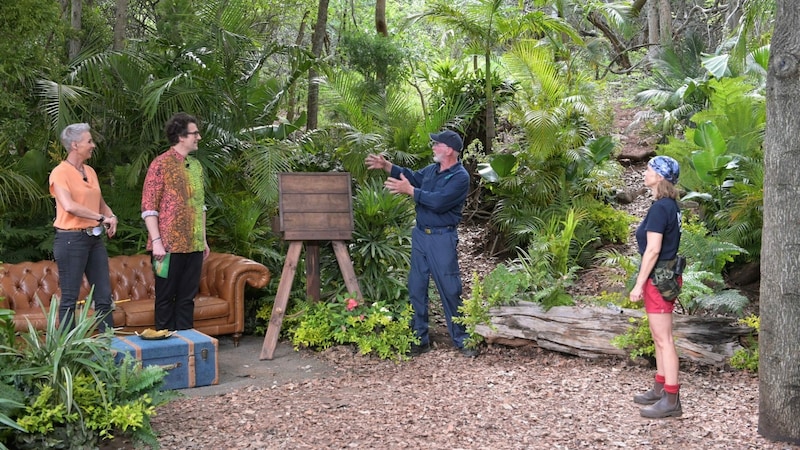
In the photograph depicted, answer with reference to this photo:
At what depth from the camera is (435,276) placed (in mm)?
6793

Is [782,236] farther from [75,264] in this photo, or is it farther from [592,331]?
[75,264]

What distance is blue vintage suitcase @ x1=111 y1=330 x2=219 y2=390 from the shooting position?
5.51m

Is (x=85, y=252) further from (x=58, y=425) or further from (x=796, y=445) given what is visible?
(x=796, y=445)

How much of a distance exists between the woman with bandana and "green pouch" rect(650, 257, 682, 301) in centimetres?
3

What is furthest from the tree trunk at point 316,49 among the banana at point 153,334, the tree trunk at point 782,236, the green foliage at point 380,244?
the tree trunk at point 782,236

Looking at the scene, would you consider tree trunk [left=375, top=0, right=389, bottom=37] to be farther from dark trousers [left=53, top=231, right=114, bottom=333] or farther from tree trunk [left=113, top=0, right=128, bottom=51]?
dark trousers [left=53, top=231, right=114, bottom=333]

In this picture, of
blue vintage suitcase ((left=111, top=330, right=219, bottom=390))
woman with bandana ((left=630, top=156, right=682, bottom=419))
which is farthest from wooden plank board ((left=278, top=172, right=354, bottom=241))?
woman with bandana ((left=630, top=156, right=682, bottom=419))

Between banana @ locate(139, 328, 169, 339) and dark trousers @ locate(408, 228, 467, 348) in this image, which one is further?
dark trousers @ locate(408, 228, 467, 348)

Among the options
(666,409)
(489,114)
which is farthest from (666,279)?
(489,114)

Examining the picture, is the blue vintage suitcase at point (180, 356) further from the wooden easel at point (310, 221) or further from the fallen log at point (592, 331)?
the fallen log at point (592, 331)

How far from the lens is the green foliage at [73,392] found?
412cm

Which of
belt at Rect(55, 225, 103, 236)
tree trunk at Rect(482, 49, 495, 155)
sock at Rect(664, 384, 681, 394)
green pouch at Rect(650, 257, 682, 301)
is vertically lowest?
sock at Rect(664, 384, 681, 394)

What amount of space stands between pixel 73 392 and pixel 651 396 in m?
3.44

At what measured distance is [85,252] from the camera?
578 cm
